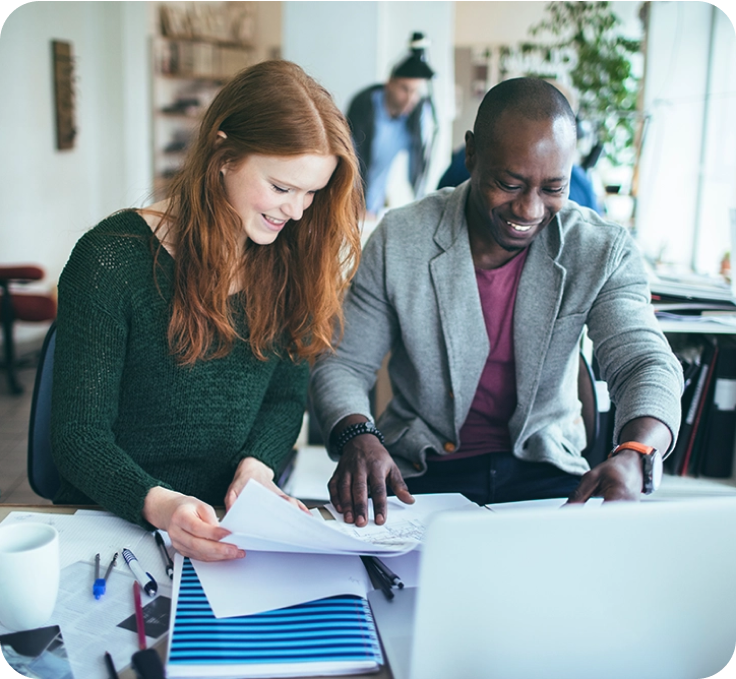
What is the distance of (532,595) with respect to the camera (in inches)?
25.5

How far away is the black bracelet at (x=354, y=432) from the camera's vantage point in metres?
1.25

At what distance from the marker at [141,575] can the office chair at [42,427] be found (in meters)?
0.44

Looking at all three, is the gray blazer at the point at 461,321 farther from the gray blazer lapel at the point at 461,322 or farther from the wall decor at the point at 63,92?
the wall decor at the point at 63,92

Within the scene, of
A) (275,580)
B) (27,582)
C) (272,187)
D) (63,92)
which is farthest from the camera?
(63,92)

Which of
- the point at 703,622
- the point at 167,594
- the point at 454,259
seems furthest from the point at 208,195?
the point at 703,622

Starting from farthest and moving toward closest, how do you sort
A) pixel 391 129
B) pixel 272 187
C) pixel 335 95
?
pixel 391 129 → pixel 335 95 → pixel 272 187

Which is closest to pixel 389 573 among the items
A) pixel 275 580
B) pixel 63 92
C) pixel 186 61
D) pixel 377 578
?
pixel 377 578

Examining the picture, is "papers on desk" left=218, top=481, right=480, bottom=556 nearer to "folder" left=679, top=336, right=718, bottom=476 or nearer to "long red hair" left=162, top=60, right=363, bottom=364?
"long red hair" left=162, top=60, right=363, bottom=364

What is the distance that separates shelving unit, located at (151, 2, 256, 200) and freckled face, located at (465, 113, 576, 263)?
5750 mm

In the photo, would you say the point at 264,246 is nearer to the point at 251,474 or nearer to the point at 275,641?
the point at 251,474

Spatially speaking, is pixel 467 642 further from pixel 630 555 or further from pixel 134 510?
pixel 134 510

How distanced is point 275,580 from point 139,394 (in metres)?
0.48

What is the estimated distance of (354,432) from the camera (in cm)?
126

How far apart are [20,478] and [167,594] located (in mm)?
2463
